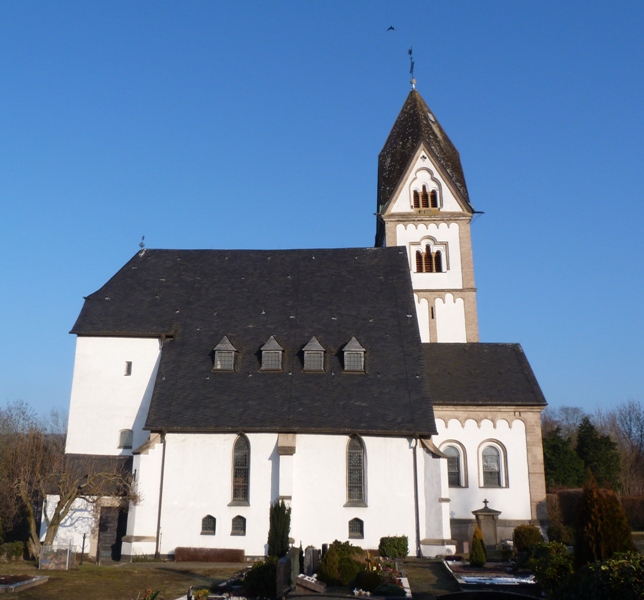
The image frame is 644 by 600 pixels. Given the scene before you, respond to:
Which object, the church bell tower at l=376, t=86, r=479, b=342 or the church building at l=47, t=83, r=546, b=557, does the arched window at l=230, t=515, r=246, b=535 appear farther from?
the church bell tower at l=376, t=86, r=479, b=342

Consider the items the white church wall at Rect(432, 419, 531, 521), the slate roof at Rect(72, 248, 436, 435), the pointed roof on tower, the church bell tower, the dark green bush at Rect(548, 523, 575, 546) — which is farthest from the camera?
the pointed roof on tower

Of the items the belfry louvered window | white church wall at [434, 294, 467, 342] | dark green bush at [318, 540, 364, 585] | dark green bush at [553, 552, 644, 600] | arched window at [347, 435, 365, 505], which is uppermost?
the belfry louvered window

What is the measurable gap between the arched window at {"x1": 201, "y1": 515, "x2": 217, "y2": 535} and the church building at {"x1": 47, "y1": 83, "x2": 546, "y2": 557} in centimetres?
4

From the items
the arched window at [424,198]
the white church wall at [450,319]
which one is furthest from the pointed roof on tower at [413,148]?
the white church wall at [450,319]

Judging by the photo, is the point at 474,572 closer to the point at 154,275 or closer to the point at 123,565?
the point at 123,565

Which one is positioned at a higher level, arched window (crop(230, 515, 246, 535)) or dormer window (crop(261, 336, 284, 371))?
dormer window (crop(261, 336, 284, 371))

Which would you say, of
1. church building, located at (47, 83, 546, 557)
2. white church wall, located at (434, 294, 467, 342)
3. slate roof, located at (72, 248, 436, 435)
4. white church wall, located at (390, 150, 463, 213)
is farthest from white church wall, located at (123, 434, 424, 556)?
white church wall, located at (390, 150, 463, 213)

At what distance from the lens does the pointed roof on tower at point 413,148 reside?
38.9 meters

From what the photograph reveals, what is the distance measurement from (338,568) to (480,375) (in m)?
14.2

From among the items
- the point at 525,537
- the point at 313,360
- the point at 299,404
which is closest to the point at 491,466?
the point at 525,537

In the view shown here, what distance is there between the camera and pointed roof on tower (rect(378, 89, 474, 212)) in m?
38.9

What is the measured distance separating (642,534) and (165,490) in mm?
26484

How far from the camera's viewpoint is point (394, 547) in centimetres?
2352

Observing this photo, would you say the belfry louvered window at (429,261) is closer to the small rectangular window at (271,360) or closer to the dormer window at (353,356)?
the dormer window at (353,356)
